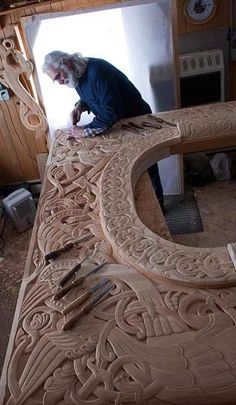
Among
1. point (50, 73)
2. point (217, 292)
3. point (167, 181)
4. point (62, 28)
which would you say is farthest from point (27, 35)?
point (217, 292)

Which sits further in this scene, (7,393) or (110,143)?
(110,143)

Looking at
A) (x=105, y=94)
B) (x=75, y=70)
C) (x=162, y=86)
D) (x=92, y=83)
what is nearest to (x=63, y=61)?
(x=75, y=70)

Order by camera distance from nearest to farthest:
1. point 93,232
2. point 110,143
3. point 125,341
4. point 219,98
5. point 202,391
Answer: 1. point 202,391
2. point 125,341
3. point 93,232
4. point 110,143
5. point 219,98

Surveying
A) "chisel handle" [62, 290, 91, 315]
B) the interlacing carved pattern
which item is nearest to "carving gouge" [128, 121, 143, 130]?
the interlacing carved pattern

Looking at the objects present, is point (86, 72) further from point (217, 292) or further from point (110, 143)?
point (217, 292)

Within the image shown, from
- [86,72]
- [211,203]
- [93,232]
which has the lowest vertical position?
[211,203]

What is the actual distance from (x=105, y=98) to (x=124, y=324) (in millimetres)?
2011

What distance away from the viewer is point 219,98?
4203 mm

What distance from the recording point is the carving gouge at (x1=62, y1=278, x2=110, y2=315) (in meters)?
1.51

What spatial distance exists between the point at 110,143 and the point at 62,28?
1547 millimetres

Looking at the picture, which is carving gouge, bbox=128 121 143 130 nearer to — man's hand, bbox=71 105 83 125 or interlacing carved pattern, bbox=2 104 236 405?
man's hand, bbox=71 105 83 125

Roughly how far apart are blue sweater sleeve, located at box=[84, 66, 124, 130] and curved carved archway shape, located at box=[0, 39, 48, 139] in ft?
3.51

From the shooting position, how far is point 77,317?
1.47 metres

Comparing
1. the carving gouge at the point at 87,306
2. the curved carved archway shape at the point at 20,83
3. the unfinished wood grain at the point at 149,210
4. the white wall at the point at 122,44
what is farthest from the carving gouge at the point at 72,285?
the curved carved archway shape at the point at 20,83
